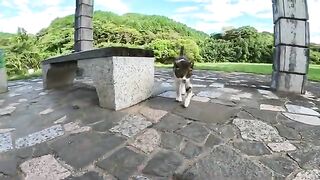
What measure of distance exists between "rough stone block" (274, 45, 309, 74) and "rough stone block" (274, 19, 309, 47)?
0.27ft

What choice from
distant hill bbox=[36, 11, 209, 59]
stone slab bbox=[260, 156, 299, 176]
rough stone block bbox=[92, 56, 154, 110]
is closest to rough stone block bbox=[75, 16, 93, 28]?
rough stone block bbox=[92, 56, 154, 110]

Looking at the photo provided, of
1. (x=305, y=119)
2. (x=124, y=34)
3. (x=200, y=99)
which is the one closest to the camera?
(x=305, y=119)

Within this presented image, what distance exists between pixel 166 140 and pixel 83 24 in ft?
16.5

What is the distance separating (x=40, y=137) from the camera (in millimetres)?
2494

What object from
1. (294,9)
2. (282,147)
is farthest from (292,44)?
Answer: (282,147)

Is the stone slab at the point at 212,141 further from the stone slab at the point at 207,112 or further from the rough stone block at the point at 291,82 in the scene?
the rough stone block at the point at 291,82

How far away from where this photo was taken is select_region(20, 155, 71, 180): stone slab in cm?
194

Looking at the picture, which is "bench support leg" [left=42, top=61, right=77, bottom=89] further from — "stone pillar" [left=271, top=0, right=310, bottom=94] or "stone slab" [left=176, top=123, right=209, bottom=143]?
"stone pillar" [left=271, top=0, right=310, bottom=94]

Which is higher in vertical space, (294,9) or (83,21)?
(83,21)

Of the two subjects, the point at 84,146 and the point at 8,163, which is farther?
the point at 84,146

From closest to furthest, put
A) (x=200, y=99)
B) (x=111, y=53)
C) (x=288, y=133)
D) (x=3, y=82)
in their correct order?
1. (x=288, y=133)
2. (x=111, y=53)
3. (x=200, y=99)
4. (x=3, y=82)

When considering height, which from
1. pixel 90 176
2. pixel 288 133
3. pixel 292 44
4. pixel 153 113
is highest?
pixel 292 44

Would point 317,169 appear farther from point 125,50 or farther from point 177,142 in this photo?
point 125,50

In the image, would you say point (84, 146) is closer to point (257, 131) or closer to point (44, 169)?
point (44, 169)
